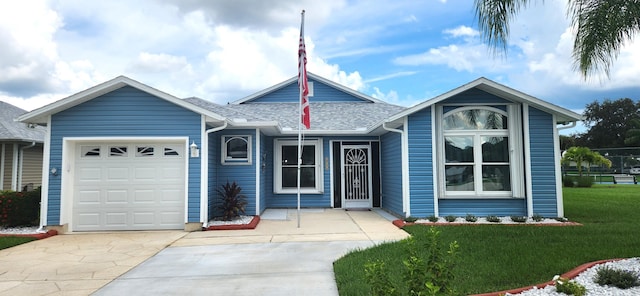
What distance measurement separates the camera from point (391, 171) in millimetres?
10359

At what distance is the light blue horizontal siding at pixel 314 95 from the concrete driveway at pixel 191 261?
7801mm

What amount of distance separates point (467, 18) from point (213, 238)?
6.03m

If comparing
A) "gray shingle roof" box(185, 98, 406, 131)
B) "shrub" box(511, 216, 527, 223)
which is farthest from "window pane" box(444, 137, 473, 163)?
"gray shingle roof" box(185, 98, 406, 131)

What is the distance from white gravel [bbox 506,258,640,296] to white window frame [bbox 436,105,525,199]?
4544mm

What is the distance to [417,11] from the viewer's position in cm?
936

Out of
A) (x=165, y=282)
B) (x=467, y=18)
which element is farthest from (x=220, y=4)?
(x=165, y=282)

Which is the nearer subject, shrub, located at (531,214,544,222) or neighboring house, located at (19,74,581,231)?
neighboring house, located at (19,74,581,231)

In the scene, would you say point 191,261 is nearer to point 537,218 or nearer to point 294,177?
point 294,177

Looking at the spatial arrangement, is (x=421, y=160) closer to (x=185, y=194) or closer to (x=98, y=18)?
(x=185, y=194)

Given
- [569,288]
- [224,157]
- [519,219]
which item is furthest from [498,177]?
[224,157]

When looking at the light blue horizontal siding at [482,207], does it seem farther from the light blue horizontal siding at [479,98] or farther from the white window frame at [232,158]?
the white window frame at [232,158]

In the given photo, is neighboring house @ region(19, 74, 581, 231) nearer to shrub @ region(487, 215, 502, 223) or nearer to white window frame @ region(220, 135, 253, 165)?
white window frame @ region(220, 135, 253, 165)

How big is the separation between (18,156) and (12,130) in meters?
0.95

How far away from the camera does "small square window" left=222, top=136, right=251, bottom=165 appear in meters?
9.70
